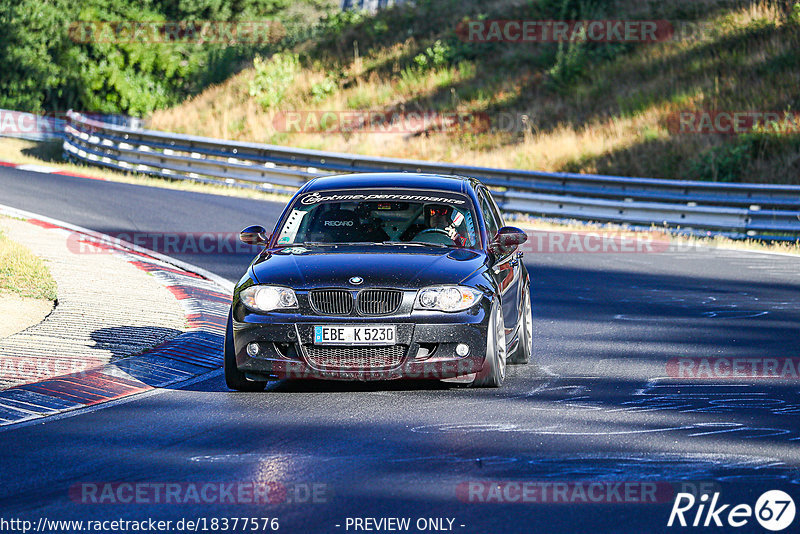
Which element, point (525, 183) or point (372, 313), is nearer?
point (372, 313)

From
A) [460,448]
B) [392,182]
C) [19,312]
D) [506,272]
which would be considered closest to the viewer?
[460,448]

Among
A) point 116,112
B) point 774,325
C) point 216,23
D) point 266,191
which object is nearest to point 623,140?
point 266,191

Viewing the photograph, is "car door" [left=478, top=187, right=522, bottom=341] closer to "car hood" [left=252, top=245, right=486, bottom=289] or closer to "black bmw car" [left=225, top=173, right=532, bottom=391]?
"black bmw car" [left=225, top=173, right=532, bottom=391]

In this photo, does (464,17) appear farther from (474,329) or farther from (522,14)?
(474,329)

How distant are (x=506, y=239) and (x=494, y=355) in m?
1.21

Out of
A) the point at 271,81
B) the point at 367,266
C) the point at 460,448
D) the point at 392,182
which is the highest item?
the point at 271,81

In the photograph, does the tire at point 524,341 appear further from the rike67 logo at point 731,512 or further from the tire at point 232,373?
the rike67 logo at point 731,512

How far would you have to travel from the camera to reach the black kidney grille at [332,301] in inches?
340

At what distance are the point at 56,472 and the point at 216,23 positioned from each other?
5544 cm

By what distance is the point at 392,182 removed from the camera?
1029cm

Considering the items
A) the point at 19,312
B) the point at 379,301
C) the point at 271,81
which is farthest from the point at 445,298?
the point at 271,81

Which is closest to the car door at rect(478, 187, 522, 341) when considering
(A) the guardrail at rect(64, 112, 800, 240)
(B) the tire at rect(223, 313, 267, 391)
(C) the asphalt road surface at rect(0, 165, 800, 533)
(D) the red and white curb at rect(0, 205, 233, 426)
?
(C) the asphalt road surface at rect(0, 165, 800, 533)

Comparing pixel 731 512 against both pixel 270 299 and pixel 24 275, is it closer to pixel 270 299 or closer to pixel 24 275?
pixel 270 299

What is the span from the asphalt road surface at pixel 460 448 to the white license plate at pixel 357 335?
17.0 inches
